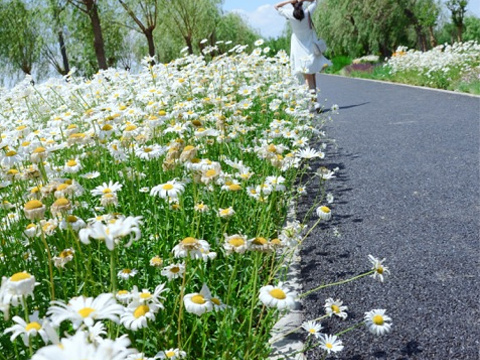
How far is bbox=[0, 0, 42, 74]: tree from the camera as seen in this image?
84.7 feet

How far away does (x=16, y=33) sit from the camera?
85.4ft

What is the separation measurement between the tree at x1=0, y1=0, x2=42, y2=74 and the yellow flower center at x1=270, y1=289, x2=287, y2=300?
1063 inches

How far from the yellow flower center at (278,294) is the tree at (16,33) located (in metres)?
27.0

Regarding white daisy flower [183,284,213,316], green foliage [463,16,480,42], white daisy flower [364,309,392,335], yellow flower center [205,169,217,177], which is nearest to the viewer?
white daisy flower [183,284,213,316]

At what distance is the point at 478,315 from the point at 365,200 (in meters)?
1.90

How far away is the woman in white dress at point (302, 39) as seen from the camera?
29.2 ft

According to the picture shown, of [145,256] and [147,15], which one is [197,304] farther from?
[147,15]

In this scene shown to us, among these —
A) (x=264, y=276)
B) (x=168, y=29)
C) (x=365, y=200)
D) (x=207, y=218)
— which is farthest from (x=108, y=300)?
(x=168, y=29)

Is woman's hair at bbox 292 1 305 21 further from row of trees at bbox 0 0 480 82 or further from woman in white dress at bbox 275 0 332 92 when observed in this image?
row of trees at bbox 0 0 480 82

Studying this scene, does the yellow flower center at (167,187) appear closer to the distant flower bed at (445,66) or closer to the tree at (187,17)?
the distant flower bed at (445,66)

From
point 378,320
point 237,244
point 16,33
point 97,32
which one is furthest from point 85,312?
point 16,33

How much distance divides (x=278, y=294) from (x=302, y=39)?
803cm

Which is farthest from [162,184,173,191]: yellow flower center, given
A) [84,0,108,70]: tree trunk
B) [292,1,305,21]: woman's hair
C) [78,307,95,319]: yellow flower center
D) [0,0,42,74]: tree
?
[0,0,42,74]: tree

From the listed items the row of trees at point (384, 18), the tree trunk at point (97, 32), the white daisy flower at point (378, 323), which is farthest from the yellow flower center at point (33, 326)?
the row of trees at point (384, 18)
